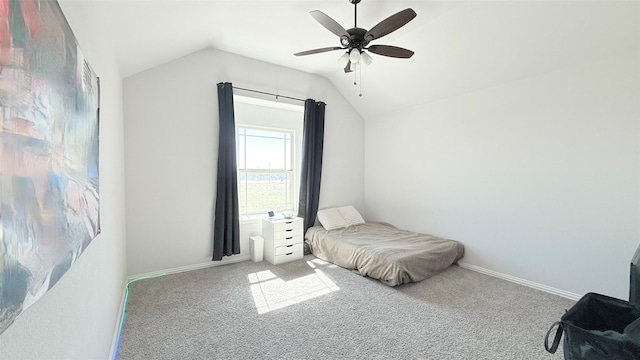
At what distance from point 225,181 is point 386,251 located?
2230mm

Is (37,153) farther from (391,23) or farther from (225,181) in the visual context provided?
(225,181)

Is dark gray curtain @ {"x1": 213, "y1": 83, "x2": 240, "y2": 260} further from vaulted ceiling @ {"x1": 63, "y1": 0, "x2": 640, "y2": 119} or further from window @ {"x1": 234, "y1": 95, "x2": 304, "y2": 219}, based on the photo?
vaulted ceiling @ {"x1": 63, "y1": 0, "x2": 640, "y2": 119}

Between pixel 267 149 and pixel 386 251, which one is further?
pixel 267 149

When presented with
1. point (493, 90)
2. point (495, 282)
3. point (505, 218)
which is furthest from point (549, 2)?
point (495, 282)

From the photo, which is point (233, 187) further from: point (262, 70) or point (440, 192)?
point (440, 192)

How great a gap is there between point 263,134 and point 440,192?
2.82m

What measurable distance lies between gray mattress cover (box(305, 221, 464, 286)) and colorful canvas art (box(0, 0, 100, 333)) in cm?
271

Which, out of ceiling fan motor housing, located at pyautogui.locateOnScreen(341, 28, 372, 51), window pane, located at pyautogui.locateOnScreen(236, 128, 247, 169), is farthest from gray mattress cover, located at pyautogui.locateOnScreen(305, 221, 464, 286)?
ceiling fan motor housing, located at pyautogui.locateOnScreen(341, 28, 372, 51)

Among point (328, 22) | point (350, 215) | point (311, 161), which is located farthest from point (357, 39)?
point (350, 215)

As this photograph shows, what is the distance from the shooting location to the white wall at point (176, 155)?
10.3 ft

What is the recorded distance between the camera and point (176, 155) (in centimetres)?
336

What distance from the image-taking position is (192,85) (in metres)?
3.44

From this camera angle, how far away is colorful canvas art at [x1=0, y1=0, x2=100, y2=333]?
20.1 inches

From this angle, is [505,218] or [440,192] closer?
[505,218]
